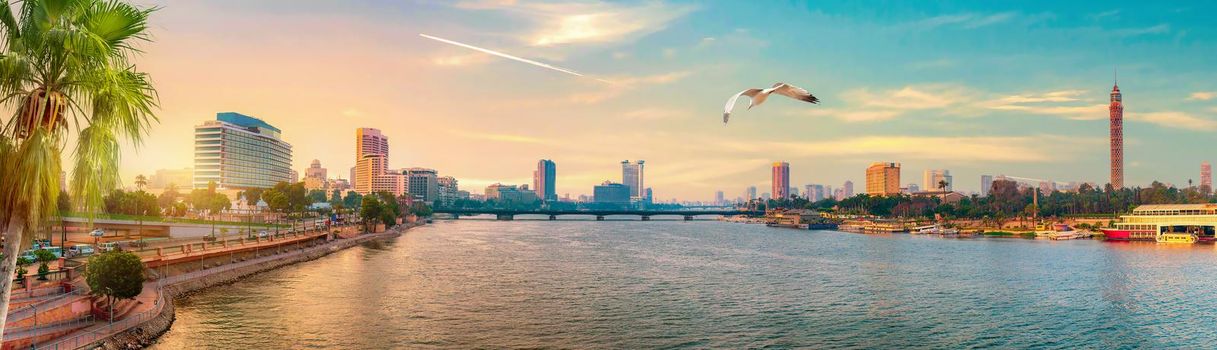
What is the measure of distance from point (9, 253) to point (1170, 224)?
183 metres

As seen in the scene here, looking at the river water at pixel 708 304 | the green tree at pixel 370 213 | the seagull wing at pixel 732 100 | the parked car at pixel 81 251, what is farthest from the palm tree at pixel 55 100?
the green tree at pixel 370 213

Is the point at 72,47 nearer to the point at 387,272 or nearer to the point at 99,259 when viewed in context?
the point at 99,259

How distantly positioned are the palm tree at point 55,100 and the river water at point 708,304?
3257cm

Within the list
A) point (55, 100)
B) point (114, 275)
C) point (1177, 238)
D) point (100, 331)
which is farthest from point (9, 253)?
point (1177, 238)

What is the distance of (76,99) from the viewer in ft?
38.3

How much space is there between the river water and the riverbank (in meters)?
1.20

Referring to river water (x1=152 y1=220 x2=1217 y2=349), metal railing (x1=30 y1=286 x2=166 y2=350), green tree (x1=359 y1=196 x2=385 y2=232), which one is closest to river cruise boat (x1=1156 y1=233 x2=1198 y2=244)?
river water (x1=152 y1=220 x2=1217 y2=349)

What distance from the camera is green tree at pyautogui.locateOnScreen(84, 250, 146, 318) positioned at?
41.3 meters

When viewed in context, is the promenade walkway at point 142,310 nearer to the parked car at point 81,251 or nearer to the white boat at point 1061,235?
the parked car at point 81,251

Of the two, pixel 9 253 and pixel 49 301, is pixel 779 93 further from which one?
pixel 49 301

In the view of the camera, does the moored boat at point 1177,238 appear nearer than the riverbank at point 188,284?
No

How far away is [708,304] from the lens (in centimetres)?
5947

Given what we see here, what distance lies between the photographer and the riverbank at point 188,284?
39188mm

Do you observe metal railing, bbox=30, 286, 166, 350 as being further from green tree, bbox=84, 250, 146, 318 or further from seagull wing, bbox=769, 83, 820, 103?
seagull wing, bbox=769, 83, 820, 103
